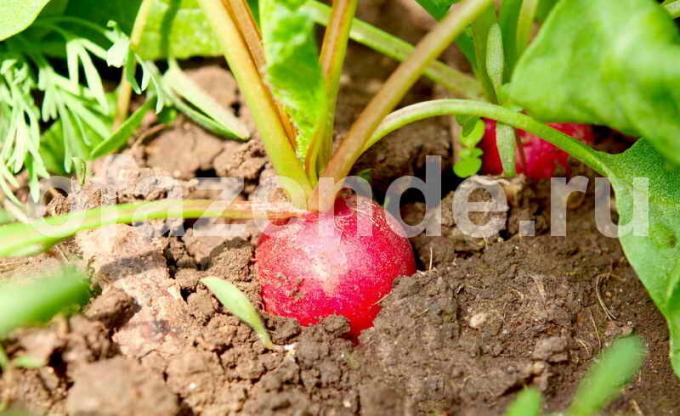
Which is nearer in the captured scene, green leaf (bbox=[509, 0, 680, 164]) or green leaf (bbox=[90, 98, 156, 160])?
green leaf (bbox=[509, 0, 680, 164])

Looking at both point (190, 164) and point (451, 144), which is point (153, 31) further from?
point (451, 144)

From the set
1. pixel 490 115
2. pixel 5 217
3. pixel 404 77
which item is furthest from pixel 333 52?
pixel 5 217

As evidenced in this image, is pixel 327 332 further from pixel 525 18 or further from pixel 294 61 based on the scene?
pixel 525 18

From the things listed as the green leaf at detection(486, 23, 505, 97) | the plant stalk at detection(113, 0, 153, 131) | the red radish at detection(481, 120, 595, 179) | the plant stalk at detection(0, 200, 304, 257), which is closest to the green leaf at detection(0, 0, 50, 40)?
the plant stalk at detection(113, 0, 153, 131)

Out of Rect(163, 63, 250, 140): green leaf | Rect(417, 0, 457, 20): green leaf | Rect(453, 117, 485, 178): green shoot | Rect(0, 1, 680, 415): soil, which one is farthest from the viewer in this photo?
Rect(163, 63, 250, 140): green leaf

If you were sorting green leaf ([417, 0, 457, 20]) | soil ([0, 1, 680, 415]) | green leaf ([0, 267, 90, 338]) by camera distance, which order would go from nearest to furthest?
green leaf ([0, 267, 90, 338]), soil ([0, 1, 680, 415]), green leaf ([417, 0, 457, 20])

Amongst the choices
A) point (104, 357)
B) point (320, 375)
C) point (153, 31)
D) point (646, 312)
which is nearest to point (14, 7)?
point (153, 31)

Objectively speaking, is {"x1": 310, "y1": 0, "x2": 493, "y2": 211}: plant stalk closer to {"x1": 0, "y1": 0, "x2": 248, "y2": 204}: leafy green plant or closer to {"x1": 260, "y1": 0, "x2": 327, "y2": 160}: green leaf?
{"x1": 260, "y1": 0, "x2": 327, "y2": 160}: green leaf
